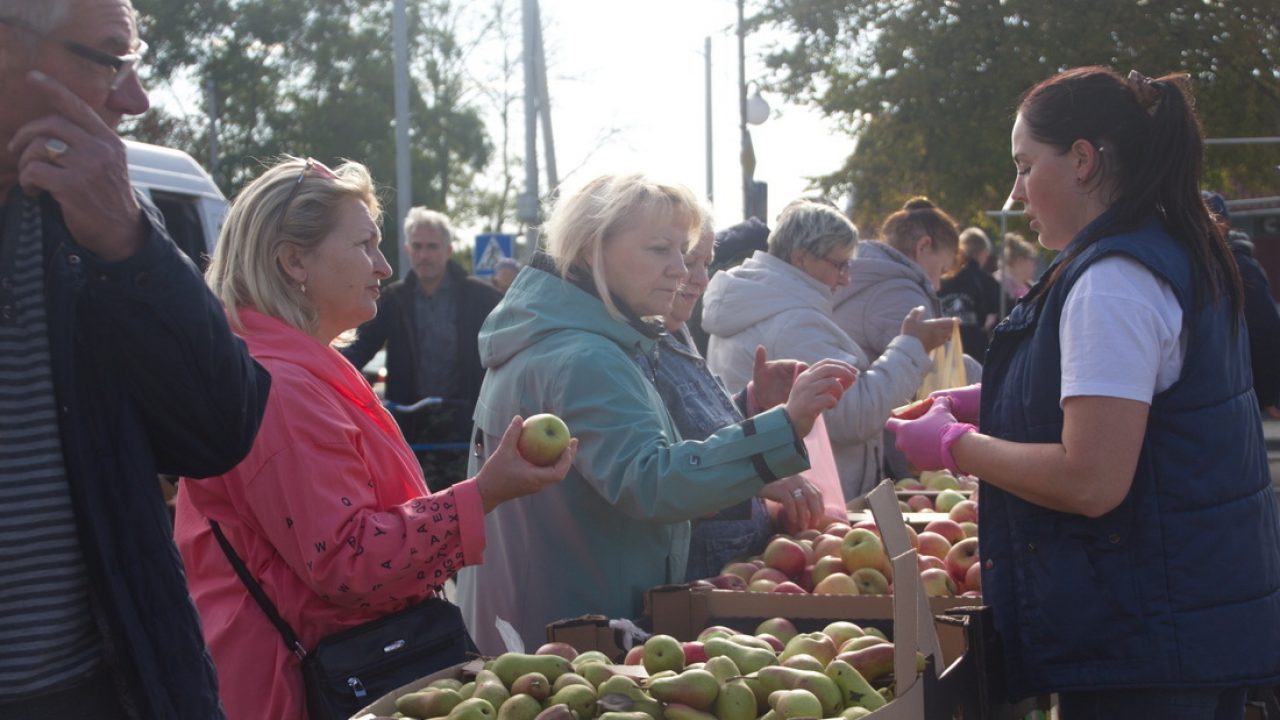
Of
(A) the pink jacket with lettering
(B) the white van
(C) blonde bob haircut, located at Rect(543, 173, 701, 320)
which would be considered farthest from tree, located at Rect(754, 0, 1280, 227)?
(A) the pink jacket with lettering

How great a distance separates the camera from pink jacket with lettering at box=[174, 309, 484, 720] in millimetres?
2418

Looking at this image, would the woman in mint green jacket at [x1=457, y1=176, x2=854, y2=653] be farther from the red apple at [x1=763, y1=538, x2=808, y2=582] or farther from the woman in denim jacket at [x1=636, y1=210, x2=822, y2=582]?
the red apple at [x1=763, y1=538, x2=808, y2=582]

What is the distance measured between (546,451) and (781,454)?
686mm

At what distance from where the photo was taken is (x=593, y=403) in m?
3.18

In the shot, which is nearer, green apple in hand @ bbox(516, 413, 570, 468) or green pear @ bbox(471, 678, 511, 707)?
green pear @ bbox(471, 678, 511, 707)

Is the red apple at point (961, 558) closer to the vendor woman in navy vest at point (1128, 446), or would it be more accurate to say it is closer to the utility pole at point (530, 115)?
the vendor woman in navy vest at point (1128, 446)

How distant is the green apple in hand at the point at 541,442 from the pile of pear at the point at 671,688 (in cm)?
35

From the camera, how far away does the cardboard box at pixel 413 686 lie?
7.58 ft

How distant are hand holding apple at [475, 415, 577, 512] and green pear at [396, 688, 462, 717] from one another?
35cm

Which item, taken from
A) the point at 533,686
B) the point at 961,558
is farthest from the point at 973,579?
the point at 533,686

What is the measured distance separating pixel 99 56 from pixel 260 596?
45.9 inches

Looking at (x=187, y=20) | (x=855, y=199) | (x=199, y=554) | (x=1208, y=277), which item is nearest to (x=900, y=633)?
(x=1208, y=277)

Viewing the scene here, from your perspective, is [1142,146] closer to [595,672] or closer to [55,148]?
[595,672]

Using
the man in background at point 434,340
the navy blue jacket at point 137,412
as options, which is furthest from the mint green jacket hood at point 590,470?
the man in background at point 434,340
